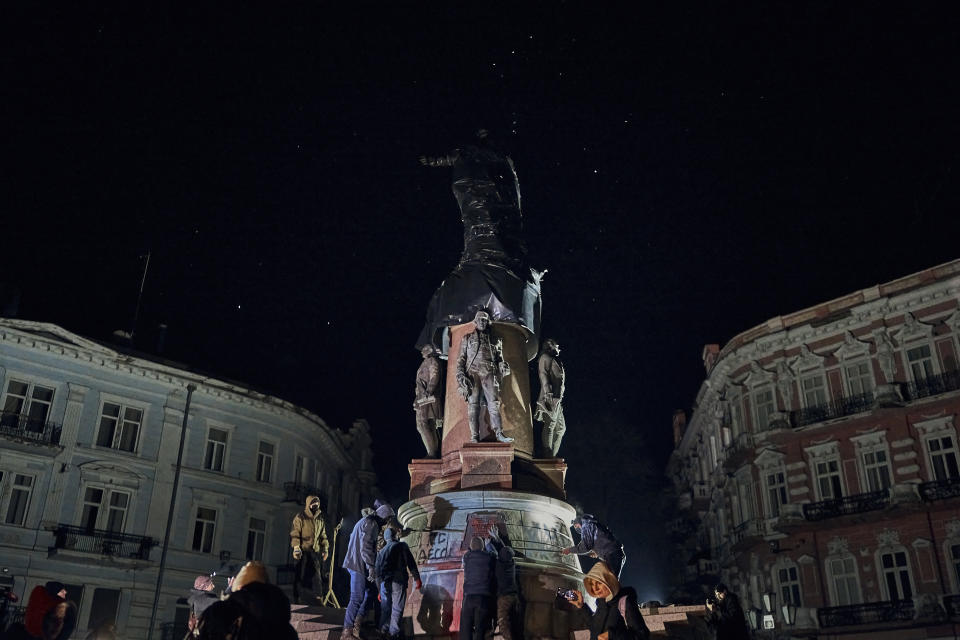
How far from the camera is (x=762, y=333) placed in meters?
35.3

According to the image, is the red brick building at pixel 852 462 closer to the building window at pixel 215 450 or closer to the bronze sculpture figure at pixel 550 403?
the bronze sculpture figure at pixel 550 403

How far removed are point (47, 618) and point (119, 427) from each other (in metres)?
25.8

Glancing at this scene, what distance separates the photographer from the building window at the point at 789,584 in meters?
31.0

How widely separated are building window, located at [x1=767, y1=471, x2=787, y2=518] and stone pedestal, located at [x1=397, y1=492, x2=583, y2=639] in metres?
23.0

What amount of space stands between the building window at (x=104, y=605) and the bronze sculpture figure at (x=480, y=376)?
20.8m

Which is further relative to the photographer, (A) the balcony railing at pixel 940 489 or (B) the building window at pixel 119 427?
(B) the building window at pixel 119 427

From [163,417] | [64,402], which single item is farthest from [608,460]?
[64,402]

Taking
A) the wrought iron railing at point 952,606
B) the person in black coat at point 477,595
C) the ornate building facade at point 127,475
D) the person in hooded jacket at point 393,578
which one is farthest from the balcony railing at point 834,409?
the person in hooded jacket at point 393,578

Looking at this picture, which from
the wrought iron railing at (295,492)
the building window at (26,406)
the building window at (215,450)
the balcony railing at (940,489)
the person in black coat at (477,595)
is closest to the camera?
the person in black coat at (477,595)

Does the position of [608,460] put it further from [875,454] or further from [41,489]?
[41,489]

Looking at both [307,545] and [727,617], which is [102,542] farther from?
[727,617]

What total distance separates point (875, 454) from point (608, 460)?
74.5ft

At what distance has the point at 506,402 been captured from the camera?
47.0 ft

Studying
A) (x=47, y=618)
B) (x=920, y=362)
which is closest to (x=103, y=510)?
(x=47, y=618)
